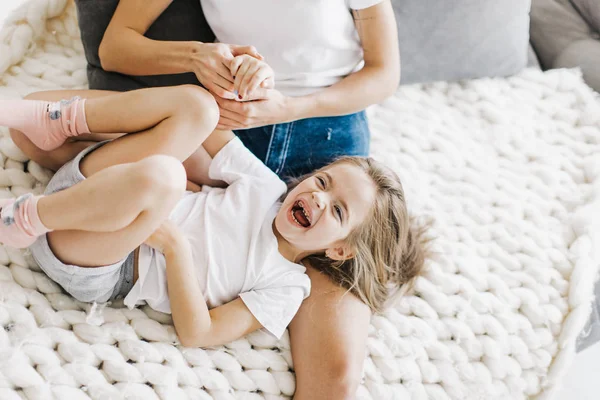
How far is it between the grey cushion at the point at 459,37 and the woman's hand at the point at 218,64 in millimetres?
508

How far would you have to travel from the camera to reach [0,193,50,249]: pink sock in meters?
0.91

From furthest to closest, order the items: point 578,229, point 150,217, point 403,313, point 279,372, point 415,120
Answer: point 415,120 → point 578,229 → point 403,313 → point 279,372 → point 150,217

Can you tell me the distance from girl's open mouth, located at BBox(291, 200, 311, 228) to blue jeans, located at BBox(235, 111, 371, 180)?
16 centimetres

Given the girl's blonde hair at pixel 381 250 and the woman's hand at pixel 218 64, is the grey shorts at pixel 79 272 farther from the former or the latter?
the girl's blonde hair at pixel 381 250

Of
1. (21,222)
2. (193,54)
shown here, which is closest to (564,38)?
(193,54)

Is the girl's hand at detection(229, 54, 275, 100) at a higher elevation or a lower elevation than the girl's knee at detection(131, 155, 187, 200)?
higher

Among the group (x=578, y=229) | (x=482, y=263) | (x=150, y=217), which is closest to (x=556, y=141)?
(x=578, y=229)

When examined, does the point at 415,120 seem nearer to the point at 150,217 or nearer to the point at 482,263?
the point at 482,263

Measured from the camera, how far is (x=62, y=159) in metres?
1.12

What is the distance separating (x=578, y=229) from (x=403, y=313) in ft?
1.50

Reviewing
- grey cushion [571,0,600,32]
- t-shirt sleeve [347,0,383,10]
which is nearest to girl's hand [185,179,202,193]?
t-shirt sleeve [347,0,383,10]

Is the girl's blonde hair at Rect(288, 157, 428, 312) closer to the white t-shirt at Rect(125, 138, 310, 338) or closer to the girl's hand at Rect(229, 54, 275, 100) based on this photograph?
the white t-shirt at Rect(125, 138, 310, 338)

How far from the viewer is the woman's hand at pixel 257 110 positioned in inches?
44.3

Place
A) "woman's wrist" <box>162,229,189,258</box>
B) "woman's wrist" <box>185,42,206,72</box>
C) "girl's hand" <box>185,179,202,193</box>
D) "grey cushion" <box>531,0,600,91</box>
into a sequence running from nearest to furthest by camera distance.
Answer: "woman's wrist" <box>162,229,189,258</box>, "woman's wrist" <box>185,42,206,72</box>, "girl's hand" <box>185,179,202,193</box>, "grey cushion" <box>531,0,600,91</box>
